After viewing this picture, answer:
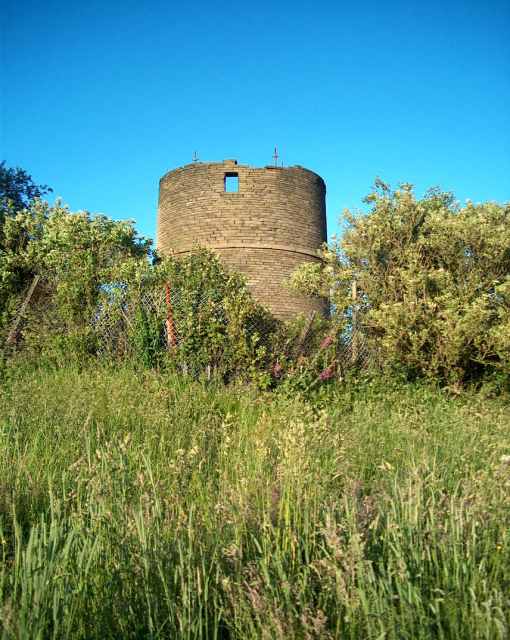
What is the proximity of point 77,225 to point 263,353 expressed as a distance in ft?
18.9

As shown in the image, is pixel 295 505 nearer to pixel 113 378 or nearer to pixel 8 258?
pixel 113 378

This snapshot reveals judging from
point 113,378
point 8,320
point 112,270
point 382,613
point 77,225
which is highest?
point 77,225

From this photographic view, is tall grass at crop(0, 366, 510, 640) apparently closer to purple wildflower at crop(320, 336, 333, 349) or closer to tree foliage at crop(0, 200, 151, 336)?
purple wildflower at crop(320, 336, 333, 349)

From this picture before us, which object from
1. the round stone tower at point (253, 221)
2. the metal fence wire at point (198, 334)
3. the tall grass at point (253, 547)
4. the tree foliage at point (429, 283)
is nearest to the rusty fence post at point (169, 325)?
the metal fence wire at point (198, 334)

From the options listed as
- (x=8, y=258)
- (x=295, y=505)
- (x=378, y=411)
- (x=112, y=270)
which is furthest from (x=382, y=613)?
(x=8, y=258)

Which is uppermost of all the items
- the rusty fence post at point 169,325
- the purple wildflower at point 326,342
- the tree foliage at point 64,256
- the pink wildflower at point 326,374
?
the tree foliage at point 64,256

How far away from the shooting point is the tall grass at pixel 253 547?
1.50 m

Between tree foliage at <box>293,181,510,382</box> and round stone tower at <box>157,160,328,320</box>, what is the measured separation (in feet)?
32.9

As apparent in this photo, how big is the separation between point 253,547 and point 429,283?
6.72 metres

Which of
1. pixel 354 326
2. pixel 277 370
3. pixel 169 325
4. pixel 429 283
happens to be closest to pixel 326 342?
pixel 354 326

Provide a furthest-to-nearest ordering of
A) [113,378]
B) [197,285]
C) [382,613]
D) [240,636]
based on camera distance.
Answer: [197,285]
[113,378]
[240,636]
[382,613]

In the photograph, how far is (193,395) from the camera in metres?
5.76

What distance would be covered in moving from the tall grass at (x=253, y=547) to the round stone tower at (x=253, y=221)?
607 inches

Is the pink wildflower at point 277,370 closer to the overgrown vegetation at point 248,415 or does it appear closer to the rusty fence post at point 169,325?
the overgrown vegetation at point 248,415
